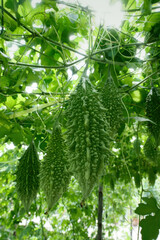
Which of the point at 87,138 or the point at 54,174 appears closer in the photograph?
the point at 87,138

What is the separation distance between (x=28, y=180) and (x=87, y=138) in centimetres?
58

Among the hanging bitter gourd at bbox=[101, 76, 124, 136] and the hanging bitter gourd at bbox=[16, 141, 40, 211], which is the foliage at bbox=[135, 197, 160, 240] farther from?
the hanging bitter gourd at bbox=[16, 141, 40, 211]

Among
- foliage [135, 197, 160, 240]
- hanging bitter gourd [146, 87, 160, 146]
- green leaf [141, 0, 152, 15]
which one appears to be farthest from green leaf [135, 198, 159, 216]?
green leaf [141, 0, 152, 15]

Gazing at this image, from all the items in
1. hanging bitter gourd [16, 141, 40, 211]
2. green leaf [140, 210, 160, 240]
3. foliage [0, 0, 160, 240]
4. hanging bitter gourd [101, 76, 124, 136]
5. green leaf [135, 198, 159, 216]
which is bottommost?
green leaf [140, 210, 160, 240]

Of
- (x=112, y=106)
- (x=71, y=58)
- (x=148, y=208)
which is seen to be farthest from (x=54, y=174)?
(x=71, y=58)

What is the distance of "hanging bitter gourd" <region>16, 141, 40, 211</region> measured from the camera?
122cm

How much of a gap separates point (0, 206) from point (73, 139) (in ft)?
8.61

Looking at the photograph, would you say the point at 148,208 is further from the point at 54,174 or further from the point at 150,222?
the point at 54,174

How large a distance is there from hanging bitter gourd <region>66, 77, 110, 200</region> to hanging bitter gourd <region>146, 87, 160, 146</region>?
0.54 metres

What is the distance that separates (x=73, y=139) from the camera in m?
0.87

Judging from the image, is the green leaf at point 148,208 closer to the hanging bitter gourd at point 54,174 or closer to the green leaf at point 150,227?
the green leaf at point 150,227

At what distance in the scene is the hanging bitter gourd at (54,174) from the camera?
1.01m

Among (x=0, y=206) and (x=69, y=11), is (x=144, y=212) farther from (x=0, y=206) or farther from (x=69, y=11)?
(x=0, y=206)

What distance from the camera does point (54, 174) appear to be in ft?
3.33
